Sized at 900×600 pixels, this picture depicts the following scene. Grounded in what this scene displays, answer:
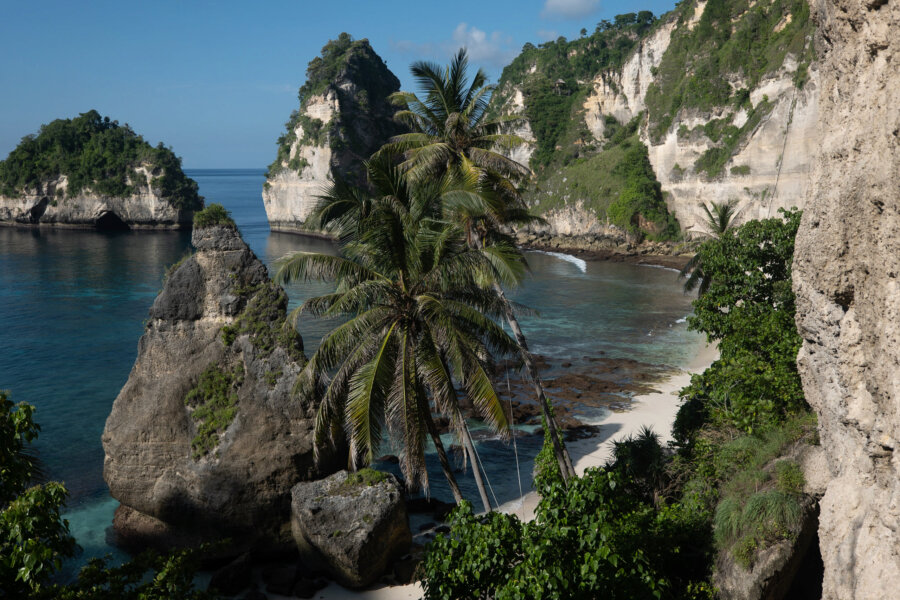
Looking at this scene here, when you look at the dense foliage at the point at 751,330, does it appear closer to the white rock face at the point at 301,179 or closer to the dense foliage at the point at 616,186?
the dense foliage at the point at 616,186

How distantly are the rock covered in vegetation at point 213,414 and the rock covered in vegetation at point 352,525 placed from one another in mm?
1273

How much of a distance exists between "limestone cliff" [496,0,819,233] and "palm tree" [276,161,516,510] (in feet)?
112

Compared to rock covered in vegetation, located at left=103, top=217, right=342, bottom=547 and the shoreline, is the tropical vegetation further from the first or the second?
rock covered in vegetation, located at left=103, top=217, right=342, bottom=547

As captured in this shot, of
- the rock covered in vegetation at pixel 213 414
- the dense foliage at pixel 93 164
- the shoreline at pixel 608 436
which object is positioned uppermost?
the dense foliage at pixel 93 164

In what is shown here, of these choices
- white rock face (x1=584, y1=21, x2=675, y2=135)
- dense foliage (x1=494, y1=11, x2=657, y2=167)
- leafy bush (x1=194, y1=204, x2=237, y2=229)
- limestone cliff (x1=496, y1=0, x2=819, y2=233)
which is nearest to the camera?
leafy bush (x1=194, y1=204, x2=237, y2=229)

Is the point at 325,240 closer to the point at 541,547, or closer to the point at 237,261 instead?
the point at 237,261

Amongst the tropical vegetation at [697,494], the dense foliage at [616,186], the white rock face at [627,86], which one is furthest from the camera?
the white rock face at [627,86]

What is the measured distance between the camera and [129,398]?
17.0 metres

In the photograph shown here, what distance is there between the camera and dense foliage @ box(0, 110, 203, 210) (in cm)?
9094

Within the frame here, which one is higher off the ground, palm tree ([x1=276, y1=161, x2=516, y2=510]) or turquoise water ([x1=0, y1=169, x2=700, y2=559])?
palm tree ([x1=276, y1=161, x2=516, y2=510])

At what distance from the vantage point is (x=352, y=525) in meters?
14.1

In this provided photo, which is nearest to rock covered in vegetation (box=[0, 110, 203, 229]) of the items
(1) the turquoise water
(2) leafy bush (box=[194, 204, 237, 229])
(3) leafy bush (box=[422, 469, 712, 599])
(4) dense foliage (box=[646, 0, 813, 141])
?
(1) the turquoise water

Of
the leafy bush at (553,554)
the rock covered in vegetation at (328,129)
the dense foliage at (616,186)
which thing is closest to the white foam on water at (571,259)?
A: the dense foliage at (616,186)

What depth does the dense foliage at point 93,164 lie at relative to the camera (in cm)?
9094
